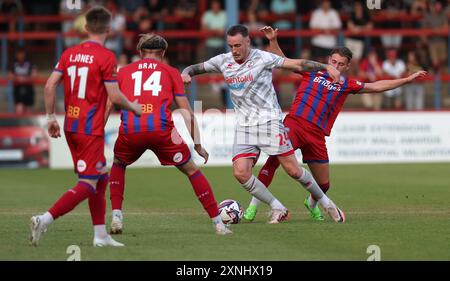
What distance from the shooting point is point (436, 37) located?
25.8 m

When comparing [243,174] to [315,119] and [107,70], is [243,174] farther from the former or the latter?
[107,70]

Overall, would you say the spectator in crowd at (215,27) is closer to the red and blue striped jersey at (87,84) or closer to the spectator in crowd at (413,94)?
the spectator in crowd at (413,94)

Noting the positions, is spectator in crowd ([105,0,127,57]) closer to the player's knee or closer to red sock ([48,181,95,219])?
the player's knee

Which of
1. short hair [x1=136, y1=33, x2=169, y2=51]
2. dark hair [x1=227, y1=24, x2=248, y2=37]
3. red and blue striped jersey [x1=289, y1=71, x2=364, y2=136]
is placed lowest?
red and blue striped jersey [x1=289, y1=71, x2=364, y2=136]

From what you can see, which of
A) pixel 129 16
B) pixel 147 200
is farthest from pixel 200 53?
pixel 147 200

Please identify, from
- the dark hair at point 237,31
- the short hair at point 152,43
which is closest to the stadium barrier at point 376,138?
the dark hair at point 237,31

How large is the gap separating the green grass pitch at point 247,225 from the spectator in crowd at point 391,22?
839cm

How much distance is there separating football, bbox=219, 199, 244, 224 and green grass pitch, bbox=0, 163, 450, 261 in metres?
0.14

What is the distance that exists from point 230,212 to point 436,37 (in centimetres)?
1571

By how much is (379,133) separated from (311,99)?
33.0ft

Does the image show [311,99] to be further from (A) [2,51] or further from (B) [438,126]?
(A) [2,51]

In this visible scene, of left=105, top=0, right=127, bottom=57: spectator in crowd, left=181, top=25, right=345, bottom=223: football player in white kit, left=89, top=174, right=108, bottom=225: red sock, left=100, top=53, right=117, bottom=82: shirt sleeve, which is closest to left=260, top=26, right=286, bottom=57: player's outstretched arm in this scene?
left=181, top=25, right=345, bottom=223: football player in white kit

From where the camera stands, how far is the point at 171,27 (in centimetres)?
2769

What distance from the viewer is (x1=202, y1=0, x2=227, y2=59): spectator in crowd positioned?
24.5m
